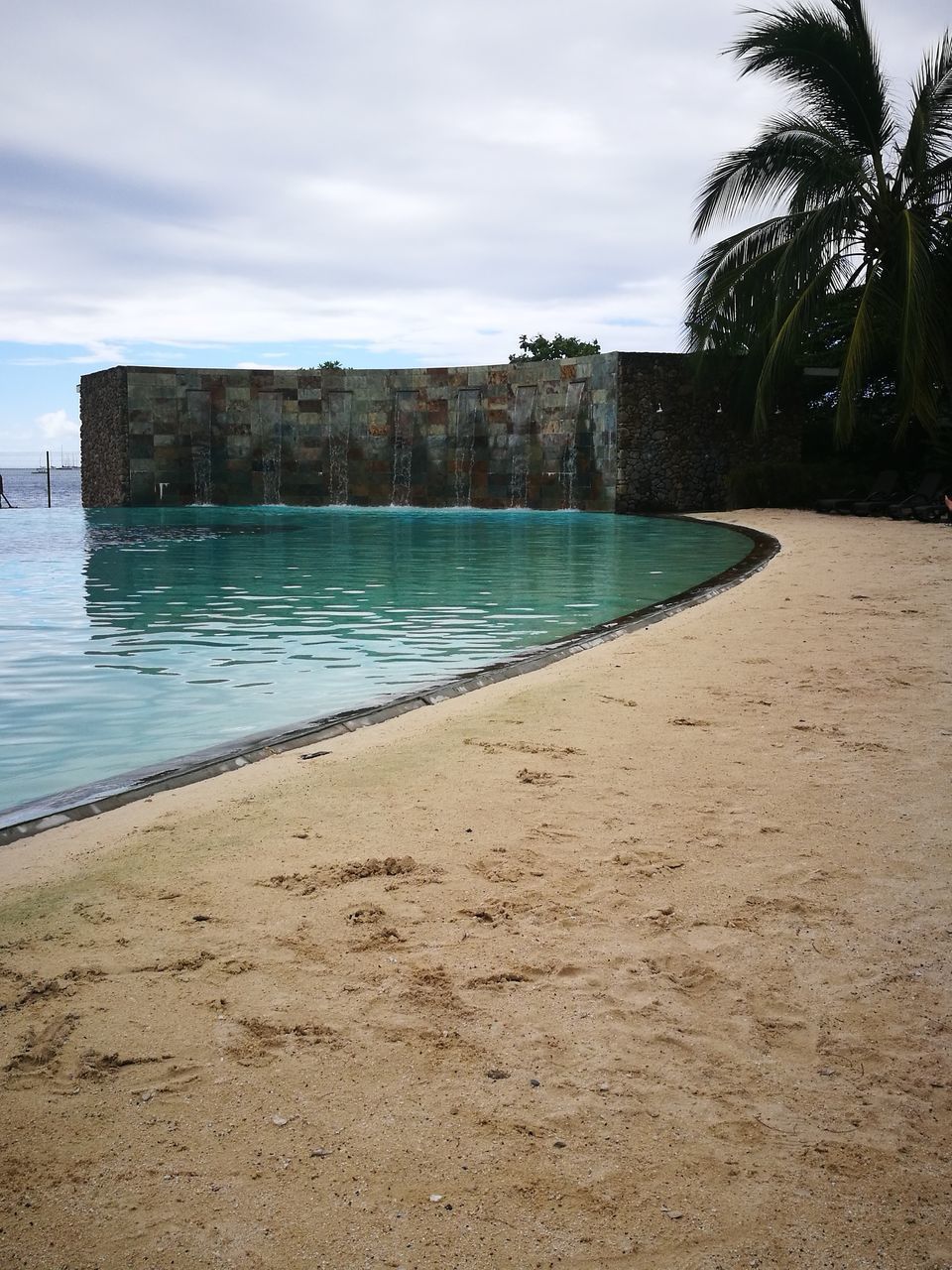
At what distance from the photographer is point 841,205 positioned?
19.4 metres

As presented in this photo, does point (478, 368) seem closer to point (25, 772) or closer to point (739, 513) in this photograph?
point (739, 513)

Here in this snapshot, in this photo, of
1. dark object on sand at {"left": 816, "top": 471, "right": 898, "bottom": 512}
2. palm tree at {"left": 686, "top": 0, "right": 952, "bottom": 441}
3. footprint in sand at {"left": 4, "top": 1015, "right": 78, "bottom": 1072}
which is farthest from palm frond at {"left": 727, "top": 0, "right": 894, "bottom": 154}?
footprint in sand at {"left": 4, "top": 1015, "right": 78, "bottom": 1072}

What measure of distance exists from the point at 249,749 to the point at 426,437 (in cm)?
2451

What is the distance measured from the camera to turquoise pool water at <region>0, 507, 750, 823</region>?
5961 millimetres

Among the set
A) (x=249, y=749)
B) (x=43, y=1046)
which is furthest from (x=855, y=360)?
(x=43, y=1046)

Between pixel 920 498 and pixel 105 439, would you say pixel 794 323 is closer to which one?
pixel 920 498

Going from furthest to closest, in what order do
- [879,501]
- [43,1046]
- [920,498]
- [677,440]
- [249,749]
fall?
[677,440] < [879,501] < [920,498] < [249,749] < [43,1046]

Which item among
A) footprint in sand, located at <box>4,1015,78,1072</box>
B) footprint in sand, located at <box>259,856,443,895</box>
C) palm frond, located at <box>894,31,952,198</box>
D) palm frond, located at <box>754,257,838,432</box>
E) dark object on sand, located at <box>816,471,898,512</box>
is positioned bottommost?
footprint in sand, located at <box>4,1015,78,1072</box>

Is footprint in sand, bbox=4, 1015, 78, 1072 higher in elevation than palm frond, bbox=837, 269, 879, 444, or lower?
lower

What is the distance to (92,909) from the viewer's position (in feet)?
10.2

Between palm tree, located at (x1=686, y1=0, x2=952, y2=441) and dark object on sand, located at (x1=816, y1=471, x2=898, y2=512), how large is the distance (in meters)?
1.47

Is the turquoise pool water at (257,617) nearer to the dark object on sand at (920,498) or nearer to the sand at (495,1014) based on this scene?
the sand at (495,1014)

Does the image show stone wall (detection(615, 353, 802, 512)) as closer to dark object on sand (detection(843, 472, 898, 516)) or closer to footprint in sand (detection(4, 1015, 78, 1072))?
dark object on sand (detection(843, 472, 898, 516))

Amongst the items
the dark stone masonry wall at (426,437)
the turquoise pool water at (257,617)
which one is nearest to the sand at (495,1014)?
the turquoise pool water at (257,617)
